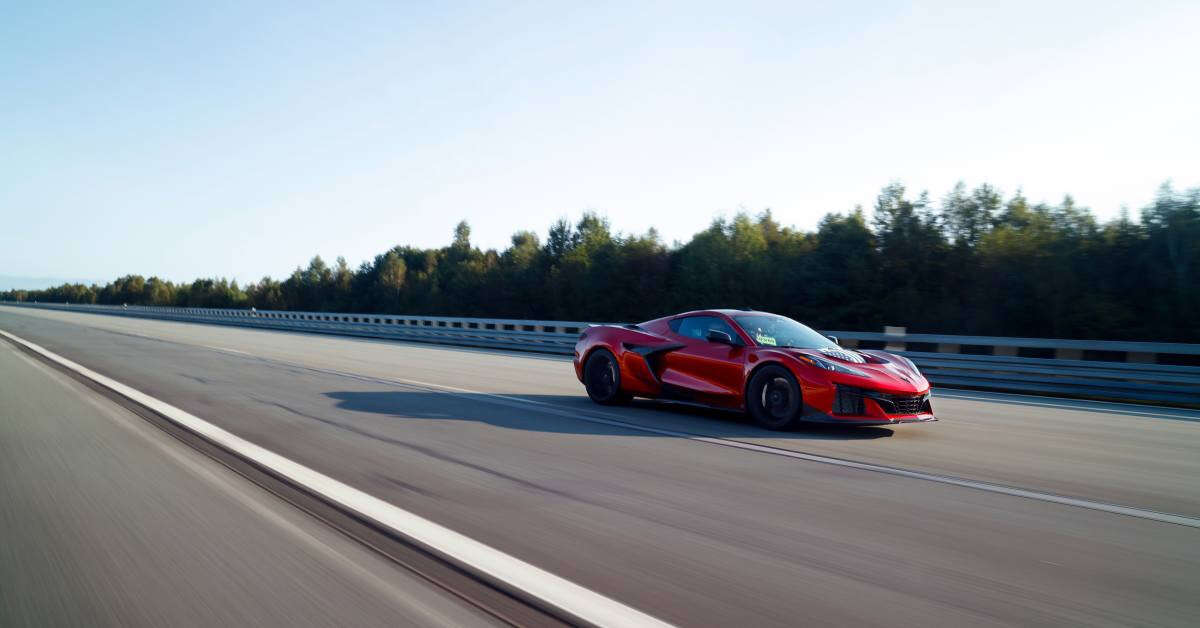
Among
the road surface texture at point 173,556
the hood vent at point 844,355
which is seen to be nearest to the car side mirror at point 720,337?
the hood vent at point 844,355

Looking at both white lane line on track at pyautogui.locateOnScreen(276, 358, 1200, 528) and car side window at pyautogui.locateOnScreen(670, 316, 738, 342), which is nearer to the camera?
white lane line on track at pyautogui.locateOnScreen(276, 358, 1200, 528)

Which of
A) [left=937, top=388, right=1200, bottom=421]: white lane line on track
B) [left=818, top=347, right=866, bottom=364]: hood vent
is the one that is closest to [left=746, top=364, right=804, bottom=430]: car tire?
[left=818, top=347, right=866, bottom=364]: hood vent

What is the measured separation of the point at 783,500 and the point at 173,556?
337 cm

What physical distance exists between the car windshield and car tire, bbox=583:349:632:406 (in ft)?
5.48

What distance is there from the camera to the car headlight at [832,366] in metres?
7.46

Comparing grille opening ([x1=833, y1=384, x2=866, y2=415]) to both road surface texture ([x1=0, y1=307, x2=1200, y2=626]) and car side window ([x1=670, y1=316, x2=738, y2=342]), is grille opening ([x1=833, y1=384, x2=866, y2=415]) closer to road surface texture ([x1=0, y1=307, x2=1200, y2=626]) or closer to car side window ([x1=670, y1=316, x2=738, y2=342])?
road surface texture ([x1=0, y1=307, x2=1200, y2=626])

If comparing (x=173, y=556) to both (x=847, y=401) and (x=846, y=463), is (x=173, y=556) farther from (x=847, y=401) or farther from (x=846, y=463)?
(x=847, y=401)

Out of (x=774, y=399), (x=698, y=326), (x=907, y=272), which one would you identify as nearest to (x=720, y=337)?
(x=698, y=326)

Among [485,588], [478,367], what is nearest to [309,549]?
[485,588]

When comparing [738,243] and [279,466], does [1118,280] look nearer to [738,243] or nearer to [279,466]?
[738,243]

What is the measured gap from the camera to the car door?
8.23 metres

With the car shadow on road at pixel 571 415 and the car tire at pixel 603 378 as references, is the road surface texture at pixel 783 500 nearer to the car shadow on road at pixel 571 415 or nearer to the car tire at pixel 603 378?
the car shadow on road at pixel 571 415

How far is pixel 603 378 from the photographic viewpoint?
9.73 metres

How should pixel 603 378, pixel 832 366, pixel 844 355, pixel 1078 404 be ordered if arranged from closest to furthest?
pixel 832 366 < pixel 844 355 < pixel 603 378 < pixel 1078 404
